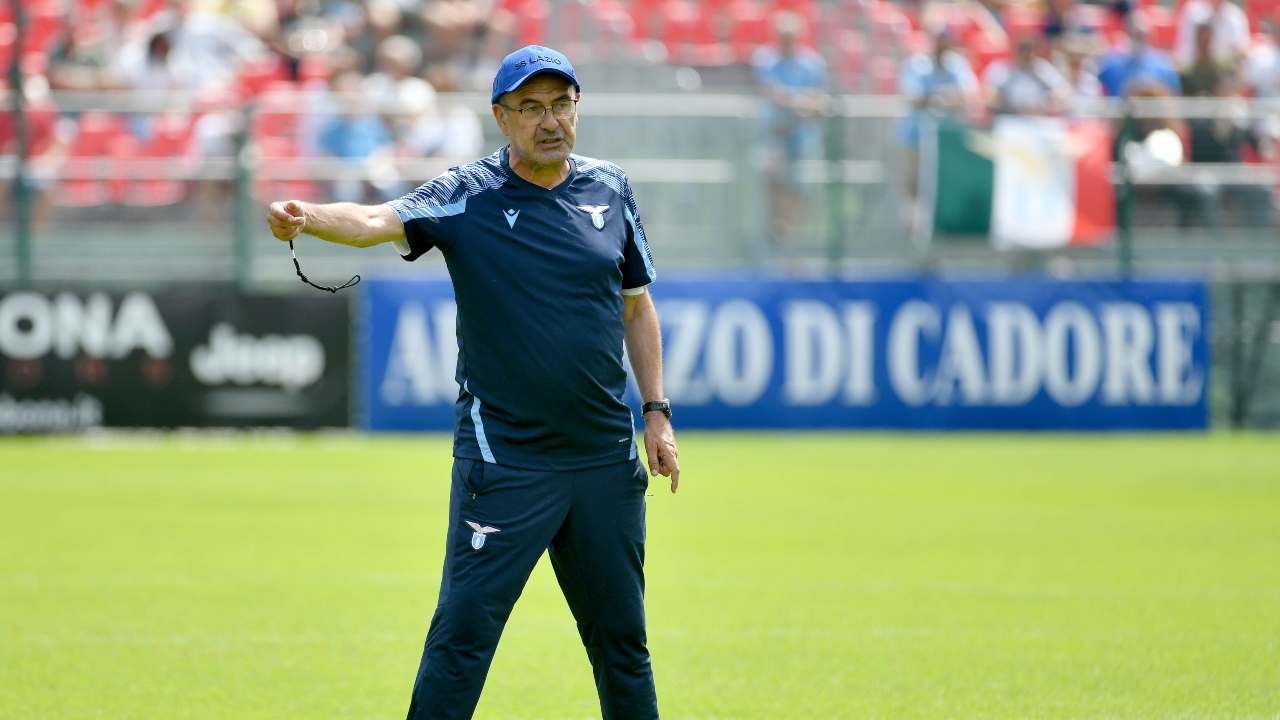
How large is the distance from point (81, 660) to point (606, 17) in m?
14.6

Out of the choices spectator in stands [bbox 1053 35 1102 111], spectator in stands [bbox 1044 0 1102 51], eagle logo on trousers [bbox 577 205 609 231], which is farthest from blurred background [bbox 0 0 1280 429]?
eagle logo on trousers [bbox 577 205 609 231]

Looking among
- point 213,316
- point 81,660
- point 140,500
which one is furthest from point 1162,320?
point 81,660

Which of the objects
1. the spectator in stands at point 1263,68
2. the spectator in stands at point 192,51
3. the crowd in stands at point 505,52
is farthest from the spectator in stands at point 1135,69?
the spectator in stands at point 192,51

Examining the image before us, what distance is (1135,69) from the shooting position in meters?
21.8

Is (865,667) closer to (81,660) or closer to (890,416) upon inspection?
(81,660)

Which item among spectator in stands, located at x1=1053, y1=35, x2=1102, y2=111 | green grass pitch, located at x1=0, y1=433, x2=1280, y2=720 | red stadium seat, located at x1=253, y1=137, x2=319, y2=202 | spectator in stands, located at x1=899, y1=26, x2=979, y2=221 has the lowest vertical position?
green grass pitch, located at x1=0, y1=433, x2=1280, y2=720

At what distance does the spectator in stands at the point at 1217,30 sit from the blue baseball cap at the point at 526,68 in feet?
58.2

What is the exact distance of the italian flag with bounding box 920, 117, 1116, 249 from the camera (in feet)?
62.3

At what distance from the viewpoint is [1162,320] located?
758 inches

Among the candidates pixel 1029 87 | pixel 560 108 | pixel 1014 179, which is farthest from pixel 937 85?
pixel 560 108

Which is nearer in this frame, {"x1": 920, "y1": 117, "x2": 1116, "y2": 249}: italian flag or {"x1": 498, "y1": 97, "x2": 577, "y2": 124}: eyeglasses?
{"x1": 498, "y1": 97, "x2": 577, "y2": 124}: eyeglasses

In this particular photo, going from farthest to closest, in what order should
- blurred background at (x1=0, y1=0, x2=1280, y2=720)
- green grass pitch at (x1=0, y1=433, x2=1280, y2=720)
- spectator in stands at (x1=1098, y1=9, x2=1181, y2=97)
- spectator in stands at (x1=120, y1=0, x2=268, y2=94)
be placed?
1. spectator in stands at (x1=1098, y1=9, x2=1181, y2=97)
2. spectator in stands at (x1=120, y1=0, x2=268, y2=94)
3. blurred background at (x1=0, y1=0, x2=1280, y2=720)
4. green grass pitch at (x1=0, y1=433, x2=1280, y2=720)

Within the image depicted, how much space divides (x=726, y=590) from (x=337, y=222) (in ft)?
16.8

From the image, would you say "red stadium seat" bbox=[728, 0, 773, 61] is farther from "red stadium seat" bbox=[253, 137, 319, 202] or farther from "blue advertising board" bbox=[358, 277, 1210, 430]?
"red stadium seat" bbox=[253, 137, 319, 202]
